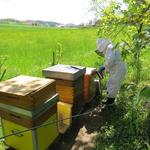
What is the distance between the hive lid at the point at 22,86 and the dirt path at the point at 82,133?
3.74 feet

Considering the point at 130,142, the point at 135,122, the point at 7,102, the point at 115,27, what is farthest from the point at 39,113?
the point at 115,27

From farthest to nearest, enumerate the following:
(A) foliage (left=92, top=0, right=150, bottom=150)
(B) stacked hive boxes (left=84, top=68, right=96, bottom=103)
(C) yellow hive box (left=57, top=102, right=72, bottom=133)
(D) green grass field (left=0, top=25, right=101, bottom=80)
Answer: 1. (D) green grass field (left=0, top=25, right=101, bottom=80)
2. (B) stacked hive boxes (left=84, top=68, right=96, bottom=103)
3. (C) yellow hive box (left=57, top=102, right=72, bottom=133)
4. (A) foliage (left=92, top=0, right=150, bottom=150)

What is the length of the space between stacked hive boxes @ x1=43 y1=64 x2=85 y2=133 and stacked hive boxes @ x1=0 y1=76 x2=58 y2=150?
53cm

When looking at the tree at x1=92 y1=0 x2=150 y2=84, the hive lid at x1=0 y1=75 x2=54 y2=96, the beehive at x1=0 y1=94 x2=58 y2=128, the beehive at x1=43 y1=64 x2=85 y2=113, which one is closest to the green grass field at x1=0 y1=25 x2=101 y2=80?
the tree at x1=92 y1=0 x2=150 y2=84

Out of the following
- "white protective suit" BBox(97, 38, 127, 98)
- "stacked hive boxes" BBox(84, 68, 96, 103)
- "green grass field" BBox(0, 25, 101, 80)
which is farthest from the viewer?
"green grass field" BBox(0, 25, 101, 80)

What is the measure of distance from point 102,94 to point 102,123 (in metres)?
1.19

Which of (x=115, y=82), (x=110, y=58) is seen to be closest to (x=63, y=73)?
(x=110, y=58)

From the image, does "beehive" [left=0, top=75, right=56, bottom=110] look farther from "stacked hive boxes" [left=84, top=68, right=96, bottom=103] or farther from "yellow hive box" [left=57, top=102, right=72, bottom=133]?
"stacked hive boxes" [left=84, top=68, right=96, bottom=103]

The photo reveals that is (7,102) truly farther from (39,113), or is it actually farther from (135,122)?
(135,122)

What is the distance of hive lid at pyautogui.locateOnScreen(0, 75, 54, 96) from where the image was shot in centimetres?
308

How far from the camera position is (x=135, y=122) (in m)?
4.20

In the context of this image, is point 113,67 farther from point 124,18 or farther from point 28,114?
point 28,114

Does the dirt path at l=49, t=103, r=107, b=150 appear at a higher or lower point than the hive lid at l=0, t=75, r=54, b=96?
lower

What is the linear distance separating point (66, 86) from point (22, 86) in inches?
37.1
